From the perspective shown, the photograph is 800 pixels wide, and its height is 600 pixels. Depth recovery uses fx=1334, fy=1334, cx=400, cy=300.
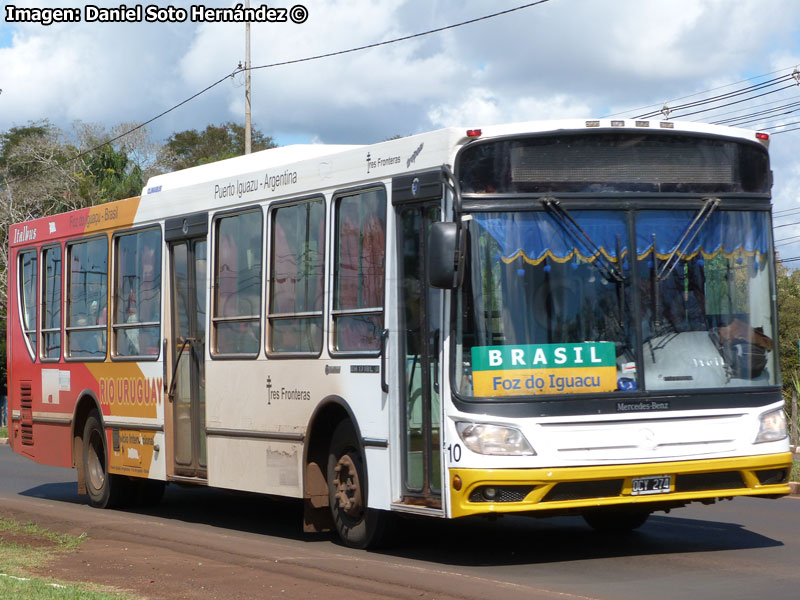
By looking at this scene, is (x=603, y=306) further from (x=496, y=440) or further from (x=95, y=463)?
(x=95, y=463)

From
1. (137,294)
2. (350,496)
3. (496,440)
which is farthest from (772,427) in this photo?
(137,294)

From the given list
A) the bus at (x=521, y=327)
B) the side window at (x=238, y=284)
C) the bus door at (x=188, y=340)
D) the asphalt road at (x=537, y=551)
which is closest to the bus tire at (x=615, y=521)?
the bus at (x=521, y=327)

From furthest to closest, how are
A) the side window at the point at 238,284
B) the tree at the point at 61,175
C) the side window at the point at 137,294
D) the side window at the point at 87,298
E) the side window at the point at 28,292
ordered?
the tree at the point at 61,175 < the side window at the point at 28,292 < the side window at the point at 87,298 < the side window at the point at 137,294 < the side window at the point at 238,284

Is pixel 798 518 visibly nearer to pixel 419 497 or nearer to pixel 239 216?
pixel 419 497

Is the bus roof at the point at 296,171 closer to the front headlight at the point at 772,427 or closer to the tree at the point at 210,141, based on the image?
the front headlight at the point at 772,427

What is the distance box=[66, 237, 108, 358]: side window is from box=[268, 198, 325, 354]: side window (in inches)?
148

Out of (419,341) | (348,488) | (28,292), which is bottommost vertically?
(348,488)

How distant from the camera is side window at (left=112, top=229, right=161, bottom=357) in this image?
44.5 feet

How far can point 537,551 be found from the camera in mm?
10242

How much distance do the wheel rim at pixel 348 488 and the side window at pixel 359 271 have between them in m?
0.90

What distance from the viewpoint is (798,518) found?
39.5ft

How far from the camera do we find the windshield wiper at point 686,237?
9312 mm

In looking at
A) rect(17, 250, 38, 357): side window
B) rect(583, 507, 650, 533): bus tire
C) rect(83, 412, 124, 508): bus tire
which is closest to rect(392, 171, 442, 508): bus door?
rect(583, 507, 650, 533): bus tire

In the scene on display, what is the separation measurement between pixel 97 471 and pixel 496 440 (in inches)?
291
